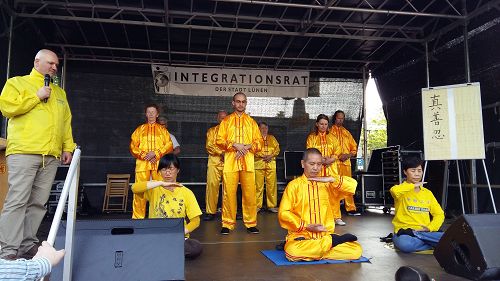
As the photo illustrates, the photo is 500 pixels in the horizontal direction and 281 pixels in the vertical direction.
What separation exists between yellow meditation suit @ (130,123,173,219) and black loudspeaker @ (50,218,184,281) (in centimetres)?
243

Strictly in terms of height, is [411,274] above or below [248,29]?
below

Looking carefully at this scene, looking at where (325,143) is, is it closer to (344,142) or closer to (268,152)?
(344,142)

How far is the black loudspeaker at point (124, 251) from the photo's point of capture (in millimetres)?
1969

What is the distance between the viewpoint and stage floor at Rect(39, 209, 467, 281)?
2541mm

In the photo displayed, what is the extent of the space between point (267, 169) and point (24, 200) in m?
4.68

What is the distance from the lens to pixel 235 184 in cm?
432

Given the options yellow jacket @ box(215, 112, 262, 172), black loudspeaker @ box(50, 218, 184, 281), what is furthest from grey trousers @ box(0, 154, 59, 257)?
yellow jacket @ box(215, 112, 262, 172)

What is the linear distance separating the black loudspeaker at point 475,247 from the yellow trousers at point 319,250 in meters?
0.69

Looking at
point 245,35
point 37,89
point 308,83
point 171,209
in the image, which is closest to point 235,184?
point 171,209

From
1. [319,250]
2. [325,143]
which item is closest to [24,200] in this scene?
[319,250]

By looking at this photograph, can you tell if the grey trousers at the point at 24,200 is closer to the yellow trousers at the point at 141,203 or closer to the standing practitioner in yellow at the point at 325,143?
the yellow trousers at the point at 141,203

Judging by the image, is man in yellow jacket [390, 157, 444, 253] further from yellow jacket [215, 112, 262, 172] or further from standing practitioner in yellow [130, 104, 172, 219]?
standing practitioner in yellow [130, 104, 172, 219]

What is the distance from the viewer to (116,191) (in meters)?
6.81

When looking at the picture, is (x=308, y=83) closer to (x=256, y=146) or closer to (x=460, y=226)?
(x=256, y=146)
